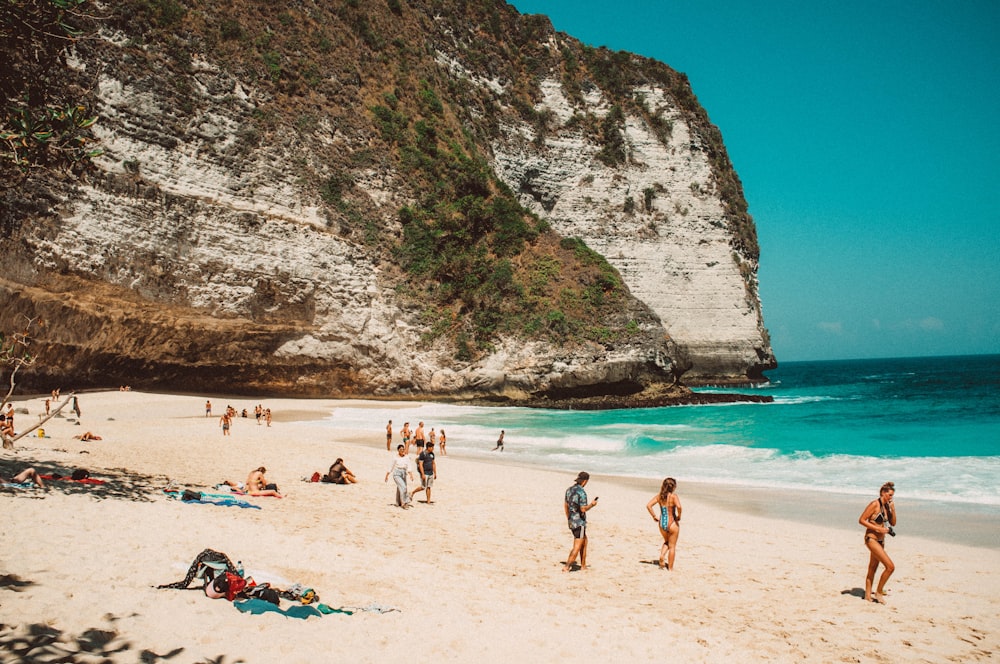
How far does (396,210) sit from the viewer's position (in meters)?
38.4

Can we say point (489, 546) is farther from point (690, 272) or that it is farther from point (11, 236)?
point (690, 272)

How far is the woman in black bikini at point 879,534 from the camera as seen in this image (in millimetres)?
6508

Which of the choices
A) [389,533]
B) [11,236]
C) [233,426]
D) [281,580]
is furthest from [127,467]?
[11,236]

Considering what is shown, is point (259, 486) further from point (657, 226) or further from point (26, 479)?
point (657, 226)

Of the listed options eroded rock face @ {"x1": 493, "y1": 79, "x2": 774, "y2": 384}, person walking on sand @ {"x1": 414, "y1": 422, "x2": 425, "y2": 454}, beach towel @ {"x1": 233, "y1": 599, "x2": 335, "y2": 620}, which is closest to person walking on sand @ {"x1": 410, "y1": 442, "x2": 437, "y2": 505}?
person walking on sand @ {"x1": 414, "y1": 422, "x2": 425, "y2": 454}

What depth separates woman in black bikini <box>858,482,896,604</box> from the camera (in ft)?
21.4

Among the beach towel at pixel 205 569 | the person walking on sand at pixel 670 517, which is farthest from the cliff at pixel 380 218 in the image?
the person walking on sand at pixel 670 517

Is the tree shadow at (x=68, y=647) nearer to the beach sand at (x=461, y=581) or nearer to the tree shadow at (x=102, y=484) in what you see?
the beach sand at (x=461, y=581)

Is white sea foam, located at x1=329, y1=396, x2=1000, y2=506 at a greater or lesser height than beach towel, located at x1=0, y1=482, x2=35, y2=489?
lesser

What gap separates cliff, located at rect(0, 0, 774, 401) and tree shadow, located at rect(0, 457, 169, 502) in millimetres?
19333

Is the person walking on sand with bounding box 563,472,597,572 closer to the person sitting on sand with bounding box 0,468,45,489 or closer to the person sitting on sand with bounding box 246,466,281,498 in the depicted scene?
the person sitting on sand with bounding box 246,466,281,498

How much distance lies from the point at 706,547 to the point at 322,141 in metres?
34.1

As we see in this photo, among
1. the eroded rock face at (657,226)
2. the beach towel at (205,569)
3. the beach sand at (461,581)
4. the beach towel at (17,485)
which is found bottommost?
the beach sand at (461,581)

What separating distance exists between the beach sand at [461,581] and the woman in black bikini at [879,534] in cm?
21
